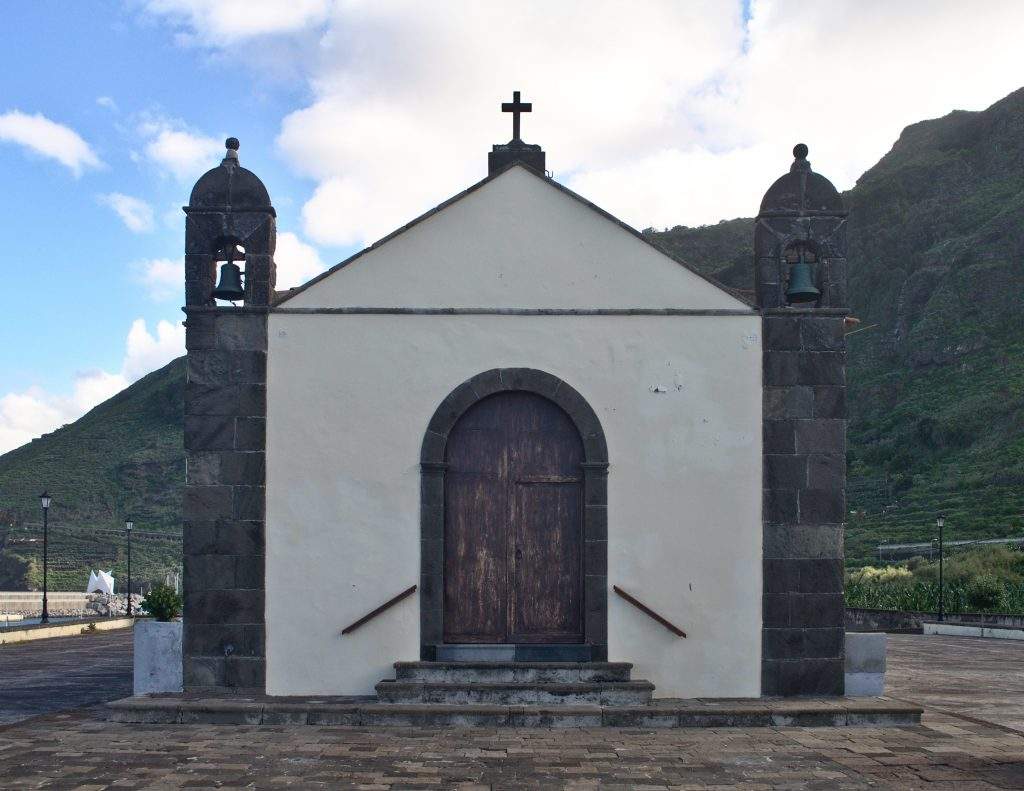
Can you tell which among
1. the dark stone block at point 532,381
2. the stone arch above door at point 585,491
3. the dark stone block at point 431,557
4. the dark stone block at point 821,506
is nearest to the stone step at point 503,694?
the stone arch above door at point 585,491

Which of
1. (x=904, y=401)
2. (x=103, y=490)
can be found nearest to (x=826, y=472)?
(x=904, y=401)

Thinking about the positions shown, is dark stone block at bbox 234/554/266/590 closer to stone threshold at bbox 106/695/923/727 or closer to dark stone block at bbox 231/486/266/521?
dark stone block at bbox 231/486/266/521

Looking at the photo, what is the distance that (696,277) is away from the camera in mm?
10305

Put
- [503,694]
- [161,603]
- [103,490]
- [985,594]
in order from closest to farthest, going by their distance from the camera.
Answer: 1. [503,694]
2. [161,603]
3. [985,594]
4. [103,490]

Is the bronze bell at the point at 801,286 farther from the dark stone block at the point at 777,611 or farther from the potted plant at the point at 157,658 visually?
the potted plant at the point at 157,658

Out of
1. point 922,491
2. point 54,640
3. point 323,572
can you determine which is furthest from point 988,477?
point 323,572

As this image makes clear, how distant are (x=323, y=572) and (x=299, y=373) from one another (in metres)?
2.07

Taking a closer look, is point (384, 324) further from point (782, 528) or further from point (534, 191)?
point (782, 528)

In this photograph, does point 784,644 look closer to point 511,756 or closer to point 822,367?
point 822,367

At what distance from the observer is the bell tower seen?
979 centimetres

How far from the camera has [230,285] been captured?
1006 cm

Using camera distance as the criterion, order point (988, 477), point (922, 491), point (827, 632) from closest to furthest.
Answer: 1. point (827, 632)
2. point (988, 477)
3. point (922, 491)

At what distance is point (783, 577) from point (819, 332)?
8.37 feet

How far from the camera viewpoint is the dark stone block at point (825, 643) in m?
9.83
